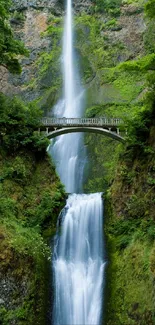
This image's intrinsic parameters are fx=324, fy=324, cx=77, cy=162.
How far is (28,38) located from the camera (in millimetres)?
44938

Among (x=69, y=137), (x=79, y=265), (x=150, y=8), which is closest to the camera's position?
(x=150, y=8)

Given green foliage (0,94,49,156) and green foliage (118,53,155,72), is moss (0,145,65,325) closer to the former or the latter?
green foliage (0,94,49,156)

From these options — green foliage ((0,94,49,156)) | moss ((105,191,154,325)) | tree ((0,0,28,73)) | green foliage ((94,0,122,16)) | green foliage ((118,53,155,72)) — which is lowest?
moss ((105,191,154,325))

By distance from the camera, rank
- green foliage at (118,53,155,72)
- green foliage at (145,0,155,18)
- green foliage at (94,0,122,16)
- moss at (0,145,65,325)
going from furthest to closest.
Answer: green foliage at (94,0,122,16), green foliage at (118,53,155,72), green foliage at (145,0,155,18), moss at (0,145,65,325)

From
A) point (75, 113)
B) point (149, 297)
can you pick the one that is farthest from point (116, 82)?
point (149, 297)

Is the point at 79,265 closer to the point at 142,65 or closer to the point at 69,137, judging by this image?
the point at 142,65

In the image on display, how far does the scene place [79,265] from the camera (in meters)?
15.2

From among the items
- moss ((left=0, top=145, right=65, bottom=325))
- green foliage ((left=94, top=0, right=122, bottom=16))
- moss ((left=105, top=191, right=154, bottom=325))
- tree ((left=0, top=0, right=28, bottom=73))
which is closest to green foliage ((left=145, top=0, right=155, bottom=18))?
tree ((left=0, top=0, right=28, bottom=73))

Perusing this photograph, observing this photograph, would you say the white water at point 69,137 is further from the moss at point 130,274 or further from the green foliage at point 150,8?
the green foliage at point 150,8

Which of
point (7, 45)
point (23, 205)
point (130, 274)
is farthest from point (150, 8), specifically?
point (23, 205)

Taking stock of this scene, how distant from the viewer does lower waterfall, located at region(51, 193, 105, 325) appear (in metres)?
13.1

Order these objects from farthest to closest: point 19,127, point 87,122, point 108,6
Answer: point 108,6 → point 87,122 → point 19,127

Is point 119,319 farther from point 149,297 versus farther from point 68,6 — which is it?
point 68,6

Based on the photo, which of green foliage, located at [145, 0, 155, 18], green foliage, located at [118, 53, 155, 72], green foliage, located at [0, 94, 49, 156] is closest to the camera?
green foliage, located at [145, 0, 155, 18]
